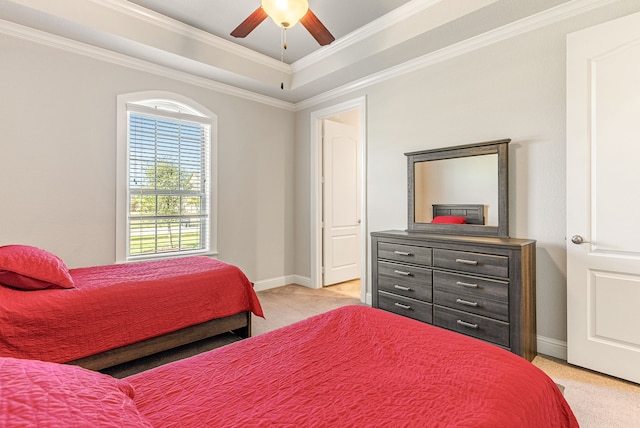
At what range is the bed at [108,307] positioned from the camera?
192cm

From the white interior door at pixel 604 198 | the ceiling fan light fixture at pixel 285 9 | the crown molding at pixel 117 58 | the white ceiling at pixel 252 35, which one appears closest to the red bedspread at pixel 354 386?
the white interior door at pixel 604 198

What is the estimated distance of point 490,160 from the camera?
2879mm

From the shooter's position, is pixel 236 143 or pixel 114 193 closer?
pixel 114 193

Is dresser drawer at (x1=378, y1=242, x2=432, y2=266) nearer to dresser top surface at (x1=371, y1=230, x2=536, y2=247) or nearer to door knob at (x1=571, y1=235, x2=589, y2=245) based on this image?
dresser top surface at (x1=371, y1=230, x2=536, y2=247)

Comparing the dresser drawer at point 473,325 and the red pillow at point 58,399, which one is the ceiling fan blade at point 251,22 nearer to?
the red pillow at point 58,399

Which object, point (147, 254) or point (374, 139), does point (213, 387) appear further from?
point (374, 139)

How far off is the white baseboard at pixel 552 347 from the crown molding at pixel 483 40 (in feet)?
8.32

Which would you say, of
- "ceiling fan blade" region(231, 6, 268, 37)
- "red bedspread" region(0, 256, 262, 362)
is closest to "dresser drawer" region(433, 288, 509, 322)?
"red bedspread" region(0, 256, 262, 362)

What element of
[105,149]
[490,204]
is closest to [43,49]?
[105,149]

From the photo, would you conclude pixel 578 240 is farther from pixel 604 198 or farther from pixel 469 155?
pixel 469 155

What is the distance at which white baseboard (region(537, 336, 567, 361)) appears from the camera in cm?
253

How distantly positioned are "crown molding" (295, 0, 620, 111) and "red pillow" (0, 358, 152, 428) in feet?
11.5

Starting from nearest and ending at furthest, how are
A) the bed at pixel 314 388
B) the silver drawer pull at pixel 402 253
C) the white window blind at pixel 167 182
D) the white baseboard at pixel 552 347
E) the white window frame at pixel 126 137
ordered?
the bed at pixel 314 388, the white baseboard at pixel 552 347, the silver drawer pull at pixel 402 253, the white window frame at pixel 126 137, the white window blind at pixel 167 182

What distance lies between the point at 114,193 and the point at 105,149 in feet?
1.48
